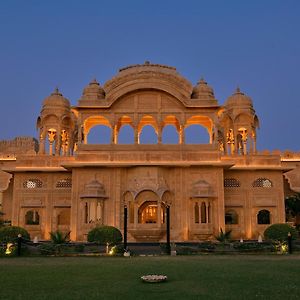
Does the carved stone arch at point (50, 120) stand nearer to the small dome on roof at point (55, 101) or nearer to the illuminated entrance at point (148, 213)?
the small dome on roof at point (55, 101)

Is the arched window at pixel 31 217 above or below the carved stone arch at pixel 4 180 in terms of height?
below

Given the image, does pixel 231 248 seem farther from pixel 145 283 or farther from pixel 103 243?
pixel 145 283

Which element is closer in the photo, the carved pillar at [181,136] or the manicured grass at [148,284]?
the manicured grass at [148,284]

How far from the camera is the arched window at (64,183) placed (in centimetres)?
2816

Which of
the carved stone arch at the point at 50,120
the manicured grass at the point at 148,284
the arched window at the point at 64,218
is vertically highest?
the carved stone arch at the point at 50,120

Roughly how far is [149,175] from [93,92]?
22.7ft

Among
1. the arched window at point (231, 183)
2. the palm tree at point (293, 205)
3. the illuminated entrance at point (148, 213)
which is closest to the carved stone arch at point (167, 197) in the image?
the illuminated entrance at point (148, 213)

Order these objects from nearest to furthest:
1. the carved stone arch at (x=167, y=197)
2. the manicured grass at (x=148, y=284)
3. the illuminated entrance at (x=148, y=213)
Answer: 1. the manicured grass at (x=148, y=284)
2. the carved stone arch at (x=167, y=197)
3. the illuminated entrance at (x=148, y=213)

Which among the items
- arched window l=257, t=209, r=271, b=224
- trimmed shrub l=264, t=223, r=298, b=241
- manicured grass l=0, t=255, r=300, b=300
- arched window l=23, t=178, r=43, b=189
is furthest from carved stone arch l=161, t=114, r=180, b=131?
manicured grass l=0, t=255, r=300, b=300

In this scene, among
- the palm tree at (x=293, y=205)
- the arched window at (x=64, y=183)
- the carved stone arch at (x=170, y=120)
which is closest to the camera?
the carved stone arch at (x=170, y=120)

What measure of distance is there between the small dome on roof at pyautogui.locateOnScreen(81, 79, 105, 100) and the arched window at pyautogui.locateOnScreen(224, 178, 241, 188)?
9.86 meters

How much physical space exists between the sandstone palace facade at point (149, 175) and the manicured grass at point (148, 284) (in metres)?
11.5

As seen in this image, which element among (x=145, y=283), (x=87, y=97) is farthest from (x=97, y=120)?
(x=145, y=283)

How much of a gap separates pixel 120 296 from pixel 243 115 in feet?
77.7
